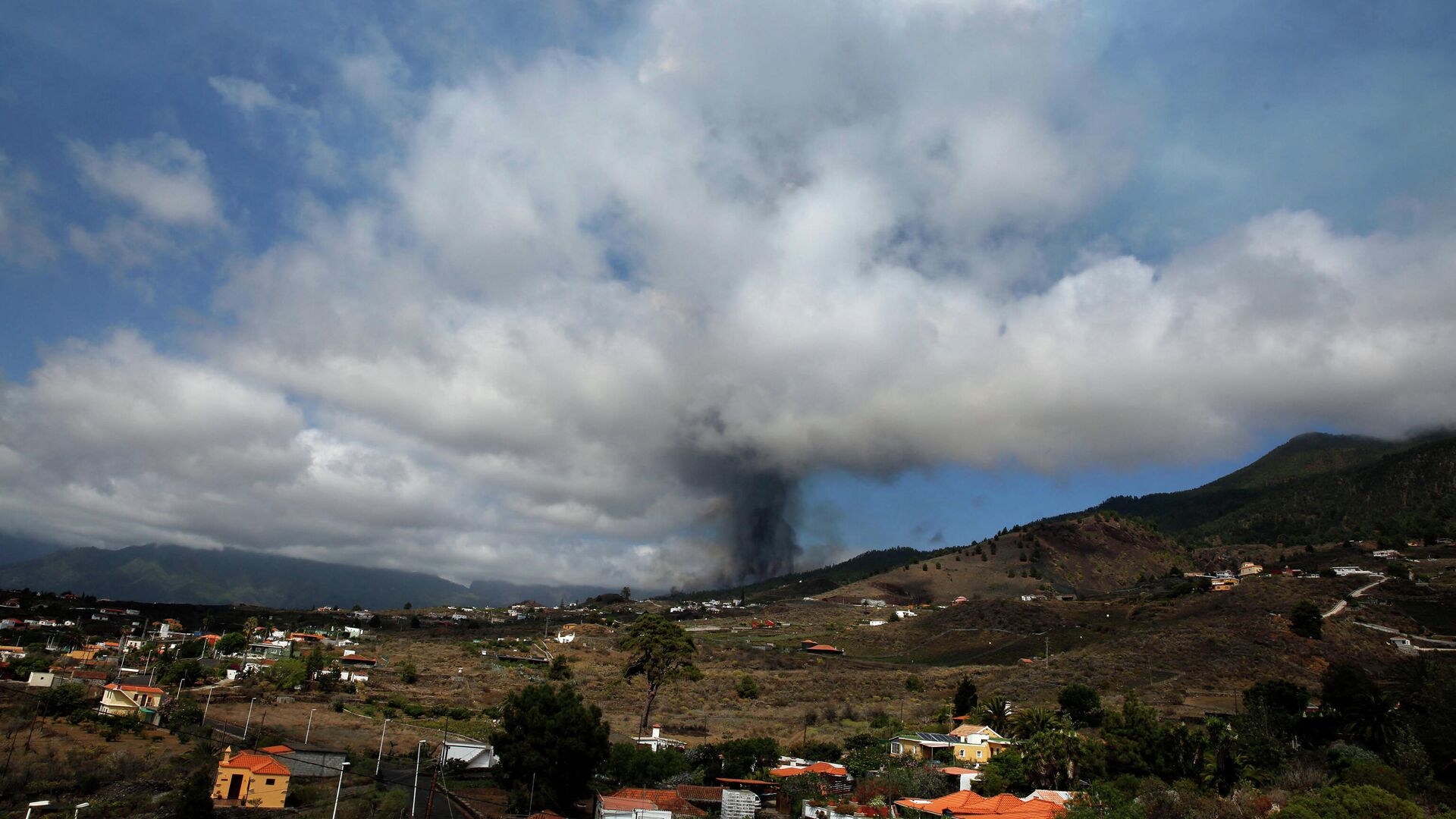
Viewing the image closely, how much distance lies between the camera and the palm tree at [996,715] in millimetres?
50994

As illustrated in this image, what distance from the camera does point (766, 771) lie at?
143 ft

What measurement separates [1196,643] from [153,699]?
89081 millimetres

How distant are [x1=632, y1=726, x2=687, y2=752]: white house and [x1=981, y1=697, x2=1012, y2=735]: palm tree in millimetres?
20456

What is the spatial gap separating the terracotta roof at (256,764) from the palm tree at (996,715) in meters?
41.0

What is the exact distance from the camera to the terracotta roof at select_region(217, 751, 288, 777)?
33469 millimetres

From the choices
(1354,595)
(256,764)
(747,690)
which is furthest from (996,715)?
(1354,595)

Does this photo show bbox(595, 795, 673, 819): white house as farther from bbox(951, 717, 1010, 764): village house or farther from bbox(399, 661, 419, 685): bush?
bbox(399, 661, 419, 685): bush

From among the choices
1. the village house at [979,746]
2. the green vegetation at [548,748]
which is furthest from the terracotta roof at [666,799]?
the village house at [979,746]

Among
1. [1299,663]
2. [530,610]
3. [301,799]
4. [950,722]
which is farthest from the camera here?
[530,610]

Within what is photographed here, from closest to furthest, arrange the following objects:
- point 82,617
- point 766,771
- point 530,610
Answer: point 766,771
point 82,617
point 530,610

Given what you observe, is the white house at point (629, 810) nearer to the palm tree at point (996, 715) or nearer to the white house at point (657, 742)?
the white house at point (657, 742)

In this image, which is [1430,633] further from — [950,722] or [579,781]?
[579,781]

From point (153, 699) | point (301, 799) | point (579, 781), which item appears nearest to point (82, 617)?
point (153, 699)

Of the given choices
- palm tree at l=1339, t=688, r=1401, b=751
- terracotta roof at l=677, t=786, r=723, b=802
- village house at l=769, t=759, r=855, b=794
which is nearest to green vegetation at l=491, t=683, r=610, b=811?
terracotta roof at l=677, t=786, r=723, b=802
